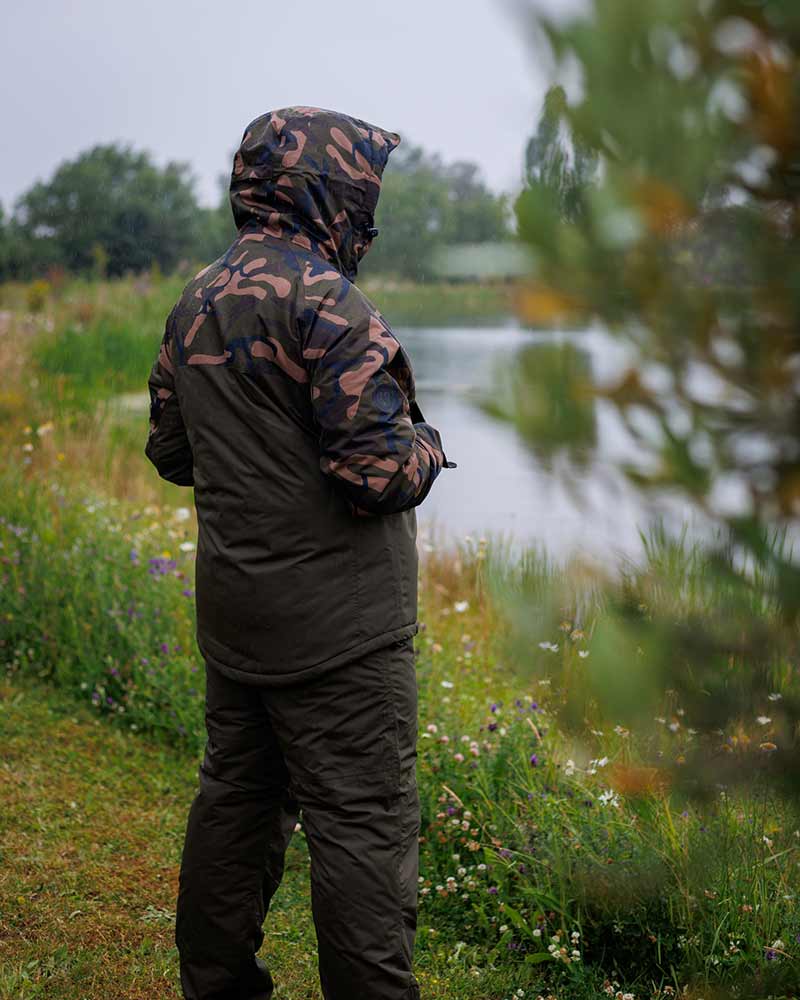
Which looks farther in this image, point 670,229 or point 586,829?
point 586,829

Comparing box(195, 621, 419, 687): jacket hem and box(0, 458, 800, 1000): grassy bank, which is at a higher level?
box(195, 621, 419, 687): jacket hem

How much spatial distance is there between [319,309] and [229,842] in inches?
39.7

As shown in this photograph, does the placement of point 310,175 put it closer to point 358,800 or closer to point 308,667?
point 308,667

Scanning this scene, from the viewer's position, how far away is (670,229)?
0.97 m

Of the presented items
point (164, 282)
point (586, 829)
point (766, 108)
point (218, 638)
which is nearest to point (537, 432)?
point (766, 108)

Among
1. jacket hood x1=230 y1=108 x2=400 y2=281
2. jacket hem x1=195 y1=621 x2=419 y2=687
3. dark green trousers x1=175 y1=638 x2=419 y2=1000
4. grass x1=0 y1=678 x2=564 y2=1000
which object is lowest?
grass x1=0 y1=678 x2=564 y2=1000

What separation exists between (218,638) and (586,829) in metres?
1.10

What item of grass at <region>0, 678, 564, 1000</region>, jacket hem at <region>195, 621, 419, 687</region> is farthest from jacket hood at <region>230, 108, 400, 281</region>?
grass at <region>0, 678, 564, 1000</region>

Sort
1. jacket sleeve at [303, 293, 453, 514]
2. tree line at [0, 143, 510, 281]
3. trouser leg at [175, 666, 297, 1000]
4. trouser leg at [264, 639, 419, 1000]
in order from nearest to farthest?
1. jacket sleeve at [303, 293, 453, 514]
2. trouser leg at [264, 639, 419, 1000]
3. trouser leg at [175, 666, 297, 1000]
4. tree line at [0, 143, 510, 281]

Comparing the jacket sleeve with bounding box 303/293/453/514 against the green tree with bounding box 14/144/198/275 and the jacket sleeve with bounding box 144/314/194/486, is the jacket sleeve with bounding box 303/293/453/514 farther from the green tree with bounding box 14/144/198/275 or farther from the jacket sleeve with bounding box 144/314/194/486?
the green tree with bounding box 14/144/198/275

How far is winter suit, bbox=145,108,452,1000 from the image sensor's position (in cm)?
190

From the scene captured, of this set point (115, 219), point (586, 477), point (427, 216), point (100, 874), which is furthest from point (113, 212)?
point (586, 477)

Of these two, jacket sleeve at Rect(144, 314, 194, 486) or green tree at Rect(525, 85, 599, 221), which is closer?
green tree at Rect(525, 85, 599, 221)

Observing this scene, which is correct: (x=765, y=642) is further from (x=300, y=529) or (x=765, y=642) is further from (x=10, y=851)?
(x=10, y=851)
